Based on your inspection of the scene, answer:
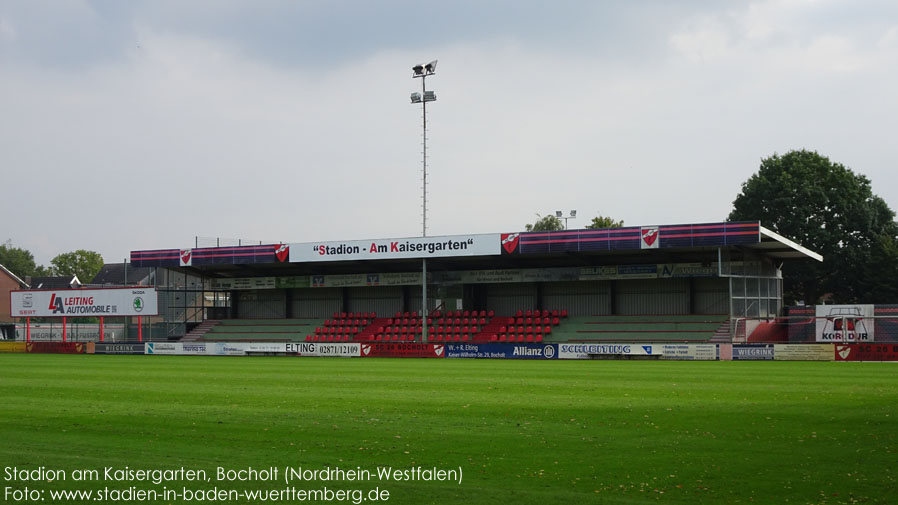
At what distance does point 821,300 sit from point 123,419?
73.3 meters

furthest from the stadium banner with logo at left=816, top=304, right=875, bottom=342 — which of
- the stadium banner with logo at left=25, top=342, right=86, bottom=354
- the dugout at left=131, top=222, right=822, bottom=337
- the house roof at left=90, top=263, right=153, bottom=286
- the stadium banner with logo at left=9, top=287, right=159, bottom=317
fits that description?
the house roof at left=90, top=263, right=153, bottom=286

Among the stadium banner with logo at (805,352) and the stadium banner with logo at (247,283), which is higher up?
the stadium banner with logo at (247,283)

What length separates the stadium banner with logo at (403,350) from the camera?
49.1 metres

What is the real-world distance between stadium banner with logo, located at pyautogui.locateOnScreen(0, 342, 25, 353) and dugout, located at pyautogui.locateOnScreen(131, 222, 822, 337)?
955cm

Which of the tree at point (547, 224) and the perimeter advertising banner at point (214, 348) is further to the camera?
the tree at point (547, 224)

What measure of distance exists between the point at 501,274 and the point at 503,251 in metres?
4.68

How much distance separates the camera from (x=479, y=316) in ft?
196

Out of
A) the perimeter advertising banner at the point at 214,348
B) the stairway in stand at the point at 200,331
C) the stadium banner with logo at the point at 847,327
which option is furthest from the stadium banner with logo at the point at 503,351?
the stairway in stand at the point at 200,331

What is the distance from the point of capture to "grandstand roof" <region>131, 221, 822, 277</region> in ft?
164

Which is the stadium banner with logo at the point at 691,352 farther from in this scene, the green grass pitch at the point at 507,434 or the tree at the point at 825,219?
the tree at the point at 825,219

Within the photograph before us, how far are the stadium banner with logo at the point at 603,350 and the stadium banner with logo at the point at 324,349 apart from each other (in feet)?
38.1

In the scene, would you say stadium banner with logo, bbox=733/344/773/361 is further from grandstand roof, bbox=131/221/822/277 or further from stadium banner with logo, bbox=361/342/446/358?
stadium banner with logo, bbox=361/342/446/358

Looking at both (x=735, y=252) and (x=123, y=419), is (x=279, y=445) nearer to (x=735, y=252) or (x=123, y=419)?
(x=123, y=419)

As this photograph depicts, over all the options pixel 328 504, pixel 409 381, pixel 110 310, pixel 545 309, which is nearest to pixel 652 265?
pixel 545 309
